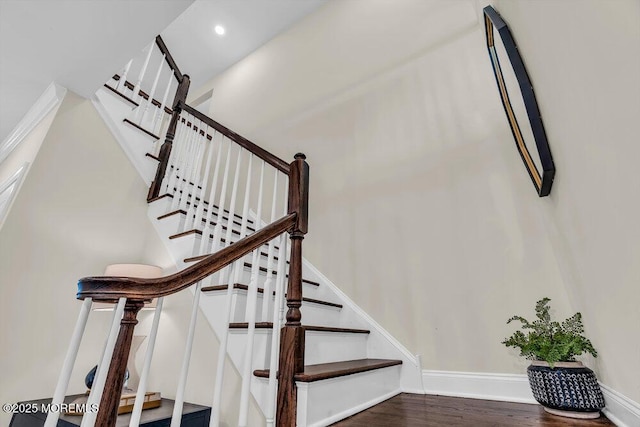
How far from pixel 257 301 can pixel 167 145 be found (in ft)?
6.54

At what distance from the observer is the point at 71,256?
2102 millimetres

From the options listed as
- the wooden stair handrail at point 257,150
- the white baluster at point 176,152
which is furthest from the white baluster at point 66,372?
the white baluster at point 176,152

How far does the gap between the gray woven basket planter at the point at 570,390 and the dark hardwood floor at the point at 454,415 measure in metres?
0.04

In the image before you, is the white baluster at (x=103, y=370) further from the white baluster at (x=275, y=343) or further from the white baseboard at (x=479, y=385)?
the white baseboard at (x=479, y=385)

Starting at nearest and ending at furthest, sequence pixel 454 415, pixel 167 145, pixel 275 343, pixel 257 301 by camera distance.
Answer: pixel 275 343 < pixel 454 415 < pixel 257 301 < pixel 167 145

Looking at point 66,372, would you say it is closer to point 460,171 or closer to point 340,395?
point 340,395

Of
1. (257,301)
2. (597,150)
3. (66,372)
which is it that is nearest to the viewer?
(66,372)

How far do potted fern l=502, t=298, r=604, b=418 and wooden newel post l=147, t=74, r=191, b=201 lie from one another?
2823mm

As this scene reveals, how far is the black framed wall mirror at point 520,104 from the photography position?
1.47m

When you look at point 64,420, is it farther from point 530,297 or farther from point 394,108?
point 394,108

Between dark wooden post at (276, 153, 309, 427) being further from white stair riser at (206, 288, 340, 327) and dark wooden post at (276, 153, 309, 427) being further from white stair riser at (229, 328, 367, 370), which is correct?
white stair riser at (206, 288, 340, 327)

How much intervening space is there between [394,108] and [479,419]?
234 centimetres

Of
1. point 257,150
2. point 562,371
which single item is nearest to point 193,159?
point 257,150

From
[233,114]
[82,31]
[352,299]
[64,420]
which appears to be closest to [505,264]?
[352,299]
